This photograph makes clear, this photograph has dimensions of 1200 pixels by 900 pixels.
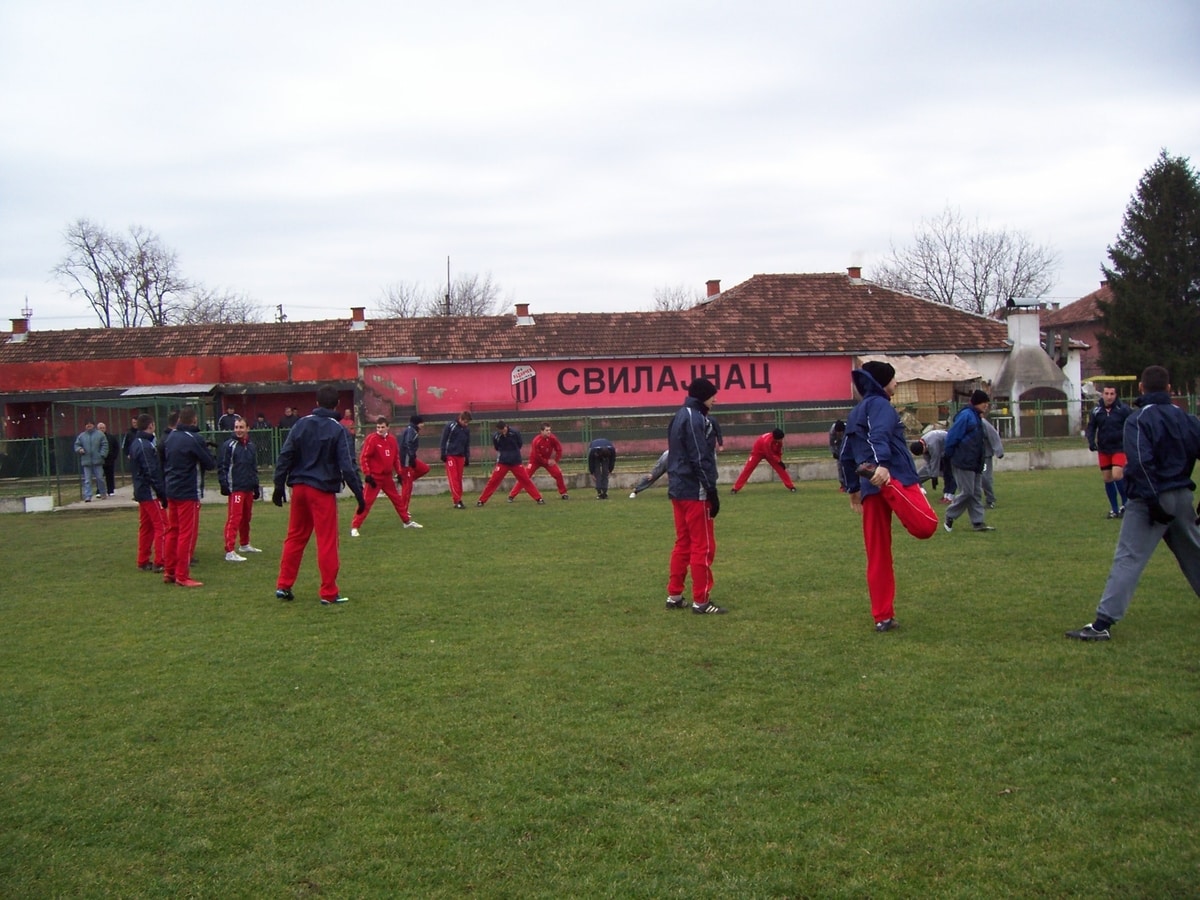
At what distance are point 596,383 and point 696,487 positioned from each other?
25227mm

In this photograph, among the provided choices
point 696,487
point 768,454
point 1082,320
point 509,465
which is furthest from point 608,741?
point 1082,320

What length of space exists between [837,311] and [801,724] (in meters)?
32.6

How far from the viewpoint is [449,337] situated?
3366 cm

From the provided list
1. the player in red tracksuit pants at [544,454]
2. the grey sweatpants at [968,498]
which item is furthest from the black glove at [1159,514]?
the player in red tracksuit pants at [544,454]

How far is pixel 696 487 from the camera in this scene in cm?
816

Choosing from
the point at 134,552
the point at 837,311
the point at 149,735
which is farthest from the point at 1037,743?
the point at 837,311

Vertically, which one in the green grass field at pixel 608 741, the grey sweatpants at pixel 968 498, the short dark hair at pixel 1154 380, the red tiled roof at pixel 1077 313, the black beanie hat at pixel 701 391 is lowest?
the green grass field at pixel 608 741

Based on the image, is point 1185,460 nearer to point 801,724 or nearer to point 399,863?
point 801,724

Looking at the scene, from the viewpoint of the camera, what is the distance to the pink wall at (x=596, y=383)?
105ft

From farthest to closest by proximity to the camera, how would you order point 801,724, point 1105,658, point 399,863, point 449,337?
point 449,337 → point 1105,658 → point 801,724 → point 399,863

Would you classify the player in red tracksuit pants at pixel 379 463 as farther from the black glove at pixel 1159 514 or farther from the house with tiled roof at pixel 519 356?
the house with tiled roof at pixel 519 356

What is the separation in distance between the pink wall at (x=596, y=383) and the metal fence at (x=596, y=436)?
6201 millimetres

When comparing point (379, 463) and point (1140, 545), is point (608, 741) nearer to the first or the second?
point (1140, 545)

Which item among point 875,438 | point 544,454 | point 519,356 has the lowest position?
→ point 544,454
